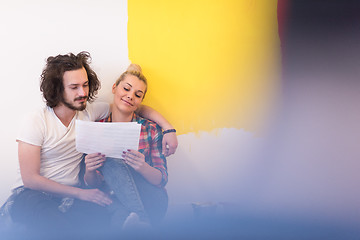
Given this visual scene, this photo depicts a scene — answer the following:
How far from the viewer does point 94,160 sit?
1325mm

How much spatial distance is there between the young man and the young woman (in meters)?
0.07

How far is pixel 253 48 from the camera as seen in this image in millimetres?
1727

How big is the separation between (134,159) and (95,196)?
224 millimetres

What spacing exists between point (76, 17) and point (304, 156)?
4.51 ft

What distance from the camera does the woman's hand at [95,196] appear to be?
1343 mm

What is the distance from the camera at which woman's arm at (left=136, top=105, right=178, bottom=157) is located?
1.48m

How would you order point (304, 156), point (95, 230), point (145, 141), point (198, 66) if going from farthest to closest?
point (304, 156), point (198, 66), point (145, 141), point (95, 230)

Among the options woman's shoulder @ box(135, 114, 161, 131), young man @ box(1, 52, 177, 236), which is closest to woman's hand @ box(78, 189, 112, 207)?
young man @ box(1, 52, 177, 236)

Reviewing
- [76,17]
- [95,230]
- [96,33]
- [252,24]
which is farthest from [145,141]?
[252,24]

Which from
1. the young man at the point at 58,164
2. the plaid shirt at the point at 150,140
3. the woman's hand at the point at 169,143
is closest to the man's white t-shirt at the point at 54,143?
the young man at the point at 58,164

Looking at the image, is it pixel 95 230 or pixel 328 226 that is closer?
pixel 95 230

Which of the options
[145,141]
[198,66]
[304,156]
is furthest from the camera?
[304,156]

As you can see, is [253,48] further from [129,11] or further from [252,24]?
[129,11]

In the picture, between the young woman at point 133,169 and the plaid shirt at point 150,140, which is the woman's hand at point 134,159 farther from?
the plaid shirt at point 150,140
